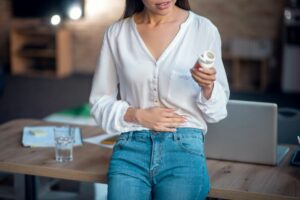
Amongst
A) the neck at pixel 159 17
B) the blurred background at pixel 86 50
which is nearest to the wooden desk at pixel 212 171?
the neck at pixel 159 17

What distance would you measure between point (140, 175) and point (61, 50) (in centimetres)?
645

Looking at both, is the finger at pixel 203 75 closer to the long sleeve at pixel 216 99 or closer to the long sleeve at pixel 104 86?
the long sleeve at pixel 216 99

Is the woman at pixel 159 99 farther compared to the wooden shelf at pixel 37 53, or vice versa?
the wooden shelf at pixel 37 53

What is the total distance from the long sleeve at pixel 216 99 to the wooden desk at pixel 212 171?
0.72 feet

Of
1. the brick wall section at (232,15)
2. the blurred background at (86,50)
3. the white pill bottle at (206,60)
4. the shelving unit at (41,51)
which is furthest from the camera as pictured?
the shelving unit at (41,51)

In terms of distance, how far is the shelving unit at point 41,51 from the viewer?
8.26 metres

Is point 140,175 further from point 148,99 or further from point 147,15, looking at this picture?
point 147,15

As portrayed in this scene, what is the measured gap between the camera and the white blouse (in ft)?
6.88

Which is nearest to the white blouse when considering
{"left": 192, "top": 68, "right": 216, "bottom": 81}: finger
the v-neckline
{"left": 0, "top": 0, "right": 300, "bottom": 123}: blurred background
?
the v-neckline

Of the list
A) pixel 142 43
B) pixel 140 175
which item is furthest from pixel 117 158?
pixel 142 43

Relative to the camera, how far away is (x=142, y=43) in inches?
85.8

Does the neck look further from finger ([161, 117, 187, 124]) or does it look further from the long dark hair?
finger ([161, 117, 187, 124])

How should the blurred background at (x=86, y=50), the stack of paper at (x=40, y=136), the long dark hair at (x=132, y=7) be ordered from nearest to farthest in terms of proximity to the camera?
1. the long dark hair at (x=132, y=7)
2. the stack of paper at (x=40, y=136)
3. the blurred background at (x=86, y=50)

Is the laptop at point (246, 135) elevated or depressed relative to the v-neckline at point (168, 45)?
depressed
